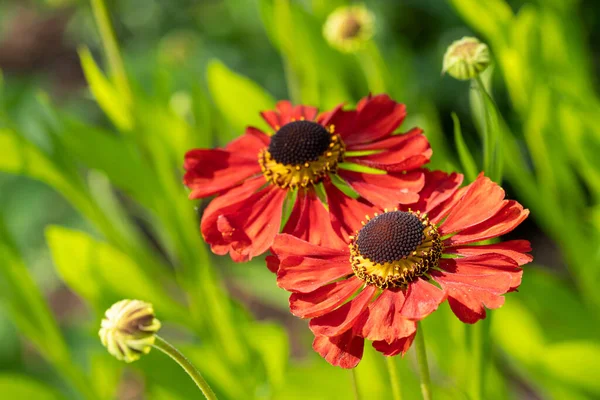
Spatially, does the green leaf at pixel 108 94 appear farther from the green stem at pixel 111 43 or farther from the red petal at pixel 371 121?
the red petal at pixel 371 121

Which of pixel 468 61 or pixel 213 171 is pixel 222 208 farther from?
pixel 468 61

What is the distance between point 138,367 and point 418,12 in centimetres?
130

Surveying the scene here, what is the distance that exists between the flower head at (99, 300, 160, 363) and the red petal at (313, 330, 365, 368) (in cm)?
10

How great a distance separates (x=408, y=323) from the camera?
0.44 metres

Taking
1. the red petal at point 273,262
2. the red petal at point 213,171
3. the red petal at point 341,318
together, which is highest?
the red petal at point 213,171

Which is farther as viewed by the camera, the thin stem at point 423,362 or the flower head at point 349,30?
the flower head at point 349,30

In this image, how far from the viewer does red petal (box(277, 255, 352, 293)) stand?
487 mm

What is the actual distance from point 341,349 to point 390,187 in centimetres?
14

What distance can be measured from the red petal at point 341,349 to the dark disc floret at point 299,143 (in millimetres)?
174

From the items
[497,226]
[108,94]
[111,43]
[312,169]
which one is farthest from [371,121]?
[108,94]

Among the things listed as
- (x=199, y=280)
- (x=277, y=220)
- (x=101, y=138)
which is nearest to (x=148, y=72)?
(x=101, y=138)

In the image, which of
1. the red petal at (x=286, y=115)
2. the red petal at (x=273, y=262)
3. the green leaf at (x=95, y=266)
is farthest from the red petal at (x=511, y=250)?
the green leaf at (x=95, y=266)

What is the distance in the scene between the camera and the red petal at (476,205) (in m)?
0.49

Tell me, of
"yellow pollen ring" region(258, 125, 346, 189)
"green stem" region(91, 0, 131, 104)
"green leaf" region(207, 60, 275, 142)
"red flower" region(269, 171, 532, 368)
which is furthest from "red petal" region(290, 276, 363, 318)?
"green leaf" region(207, 60, 275, 142)
